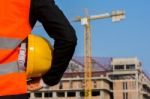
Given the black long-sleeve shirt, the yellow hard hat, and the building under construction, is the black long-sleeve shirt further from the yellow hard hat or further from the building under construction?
the building under construction

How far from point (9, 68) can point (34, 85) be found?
0.52ft

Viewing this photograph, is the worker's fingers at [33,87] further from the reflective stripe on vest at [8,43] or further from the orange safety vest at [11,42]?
the reflective stripe on vest at [8,43]

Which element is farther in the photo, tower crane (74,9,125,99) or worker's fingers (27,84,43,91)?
tower crane (74,9,125,99)

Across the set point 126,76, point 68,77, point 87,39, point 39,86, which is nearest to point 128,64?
point 126,76

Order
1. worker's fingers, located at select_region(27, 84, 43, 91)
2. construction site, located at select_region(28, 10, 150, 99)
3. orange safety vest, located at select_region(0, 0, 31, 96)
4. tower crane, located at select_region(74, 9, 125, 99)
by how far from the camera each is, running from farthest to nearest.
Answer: construction site, located at select_region(28, 10, 150, 99), tower crane, located at select_region(74, 9, 125, 99), worker's fingers, located at select_region(27, 84, 43, 91), orange safety vest, located at select_region(0, 0, 31, 96)

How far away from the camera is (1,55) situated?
1.79 meters

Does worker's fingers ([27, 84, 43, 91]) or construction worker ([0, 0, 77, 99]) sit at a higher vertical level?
construction worker ([0, 0, 77, 99])

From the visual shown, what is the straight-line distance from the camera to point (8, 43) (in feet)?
6.02

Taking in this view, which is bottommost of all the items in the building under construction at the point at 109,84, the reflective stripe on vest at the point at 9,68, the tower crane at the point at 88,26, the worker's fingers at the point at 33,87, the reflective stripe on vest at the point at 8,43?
the building under construction at the point at 109,84

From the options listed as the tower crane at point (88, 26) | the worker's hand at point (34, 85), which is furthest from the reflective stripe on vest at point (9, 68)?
the tower crane at point (88, 26)

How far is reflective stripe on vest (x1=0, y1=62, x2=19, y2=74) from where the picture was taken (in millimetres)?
1818

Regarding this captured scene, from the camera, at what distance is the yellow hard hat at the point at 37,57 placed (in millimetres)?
1871

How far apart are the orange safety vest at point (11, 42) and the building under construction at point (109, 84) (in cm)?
9821

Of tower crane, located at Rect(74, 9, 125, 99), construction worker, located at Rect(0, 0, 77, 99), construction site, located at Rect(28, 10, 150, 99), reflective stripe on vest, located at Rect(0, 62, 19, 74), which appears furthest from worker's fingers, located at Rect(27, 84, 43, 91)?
construction site, located at Rect(28, 10, 150, 99)
